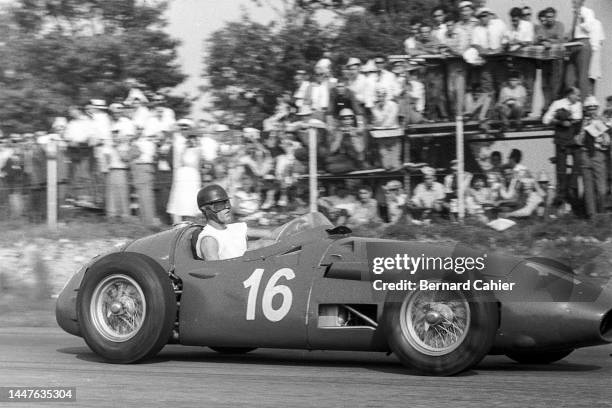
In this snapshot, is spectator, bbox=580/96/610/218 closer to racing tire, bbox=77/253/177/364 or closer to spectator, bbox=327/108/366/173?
spectator, bbox=327/108/366/173

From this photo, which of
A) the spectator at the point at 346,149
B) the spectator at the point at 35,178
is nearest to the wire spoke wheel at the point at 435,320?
the spectator at the point at 346,149

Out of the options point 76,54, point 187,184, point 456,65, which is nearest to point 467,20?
point 456,65

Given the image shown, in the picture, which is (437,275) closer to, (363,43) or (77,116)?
(77,116)

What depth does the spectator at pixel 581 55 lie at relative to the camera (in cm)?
1236

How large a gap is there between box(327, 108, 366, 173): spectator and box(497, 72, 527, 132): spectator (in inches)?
69.4

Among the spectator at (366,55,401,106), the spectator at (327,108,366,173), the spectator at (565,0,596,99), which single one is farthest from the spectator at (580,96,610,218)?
the spectator at (327,108,366,173)

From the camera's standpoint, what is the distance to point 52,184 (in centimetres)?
Answer: 1377

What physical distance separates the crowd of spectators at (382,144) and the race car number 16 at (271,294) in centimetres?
559

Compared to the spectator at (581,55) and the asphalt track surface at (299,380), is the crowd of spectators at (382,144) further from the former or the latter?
the asphalt track surface at (299,380)

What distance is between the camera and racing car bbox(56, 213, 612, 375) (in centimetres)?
609

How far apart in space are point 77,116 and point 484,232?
600 cm

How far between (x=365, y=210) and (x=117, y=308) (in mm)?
5786

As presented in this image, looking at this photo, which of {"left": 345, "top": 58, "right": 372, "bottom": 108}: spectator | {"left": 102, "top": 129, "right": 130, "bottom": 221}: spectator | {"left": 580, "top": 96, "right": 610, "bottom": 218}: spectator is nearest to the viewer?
{"left": 580, "top": 96, "right": 610, "bottom": 218}: spectator

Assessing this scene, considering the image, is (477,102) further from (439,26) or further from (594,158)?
(594,158)
